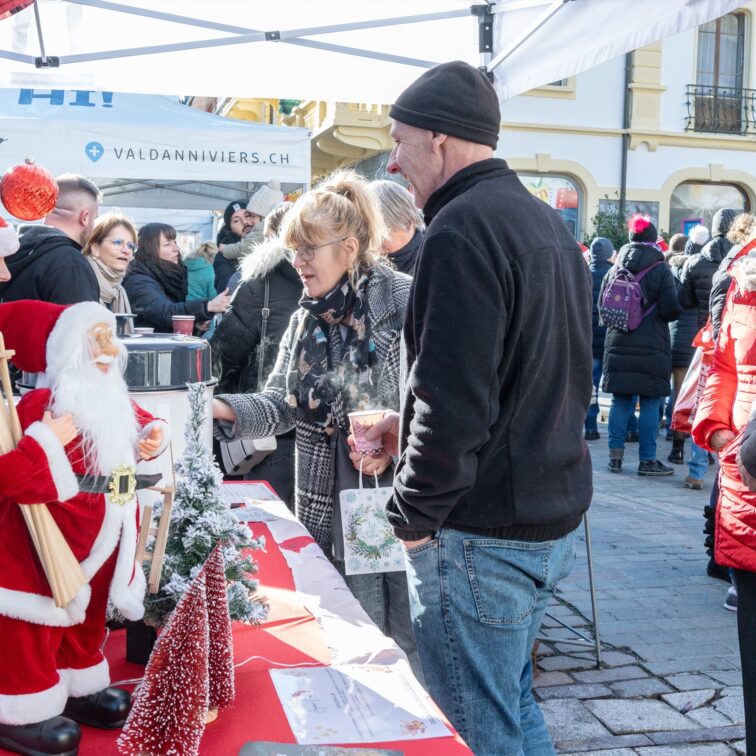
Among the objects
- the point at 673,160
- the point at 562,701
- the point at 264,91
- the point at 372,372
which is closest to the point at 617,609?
the point at 562,701

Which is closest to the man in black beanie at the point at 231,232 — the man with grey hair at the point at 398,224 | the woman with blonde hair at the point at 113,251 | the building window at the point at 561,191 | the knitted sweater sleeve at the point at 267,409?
the woman with blonde hair at the point at 113,251

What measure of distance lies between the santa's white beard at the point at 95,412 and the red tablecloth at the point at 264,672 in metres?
0.46

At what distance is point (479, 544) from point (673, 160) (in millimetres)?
16115

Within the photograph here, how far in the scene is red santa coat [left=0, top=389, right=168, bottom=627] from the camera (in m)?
1.38

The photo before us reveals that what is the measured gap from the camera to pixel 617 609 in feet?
13.2

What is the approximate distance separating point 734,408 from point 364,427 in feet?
3.83

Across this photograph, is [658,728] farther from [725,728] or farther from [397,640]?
[397,640]

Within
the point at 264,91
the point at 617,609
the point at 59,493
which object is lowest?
the point at 617,609

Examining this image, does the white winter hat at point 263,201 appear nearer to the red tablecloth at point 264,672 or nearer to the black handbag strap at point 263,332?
the black handbag strap at point 263,332

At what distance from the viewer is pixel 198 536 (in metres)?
1.59

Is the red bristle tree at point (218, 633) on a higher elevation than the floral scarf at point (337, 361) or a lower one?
lower

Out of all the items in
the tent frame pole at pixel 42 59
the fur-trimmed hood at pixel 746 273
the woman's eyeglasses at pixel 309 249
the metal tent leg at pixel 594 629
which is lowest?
the metal tent leg at pixel 594 629

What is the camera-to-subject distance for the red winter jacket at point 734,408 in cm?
233

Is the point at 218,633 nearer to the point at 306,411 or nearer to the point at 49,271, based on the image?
the point at 306,411
